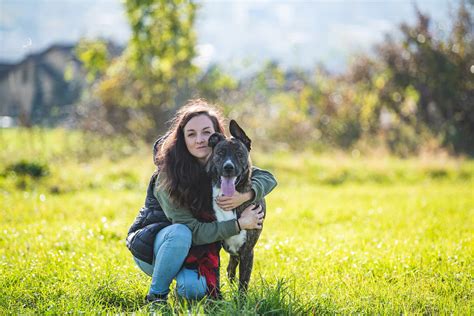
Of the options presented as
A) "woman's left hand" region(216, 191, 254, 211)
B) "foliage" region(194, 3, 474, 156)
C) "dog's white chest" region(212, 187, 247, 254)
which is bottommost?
"dog's white chest" region(212, 187, 247, 254)

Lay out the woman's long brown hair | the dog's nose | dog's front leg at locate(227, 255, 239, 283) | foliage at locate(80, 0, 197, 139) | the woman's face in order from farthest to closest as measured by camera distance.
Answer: foliage at locate(80, 0, 197, 139), dog's front leg at locate(227, 255, 239, 283), the woman's face, the woman's long brown hair, the dog's nose

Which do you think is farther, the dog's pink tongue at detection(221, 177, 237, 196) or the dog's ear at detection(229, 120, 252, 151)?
the dog's ear at detection(229, 120, 252, 151)

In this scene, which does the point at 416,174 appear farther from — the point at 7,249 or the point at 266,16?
the point at 266,16

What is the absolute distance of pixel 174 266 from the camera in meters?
4.19

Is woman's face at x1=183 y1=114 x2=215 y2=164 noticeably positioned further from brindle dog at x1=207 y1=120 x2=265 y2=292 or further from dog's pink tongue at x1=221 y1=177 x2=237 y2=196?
dog's pink tongue at x1=221 y1=177 x2=237 y2=196

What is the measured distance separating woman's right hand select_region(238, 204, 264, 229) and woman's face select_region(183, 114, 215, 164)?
0.61 metres

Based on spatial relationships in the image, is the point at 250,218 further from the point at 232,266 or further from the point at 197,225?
the point at 232,266

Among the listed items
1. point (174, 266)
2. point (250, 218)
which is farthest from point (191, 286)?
point (250, 218)

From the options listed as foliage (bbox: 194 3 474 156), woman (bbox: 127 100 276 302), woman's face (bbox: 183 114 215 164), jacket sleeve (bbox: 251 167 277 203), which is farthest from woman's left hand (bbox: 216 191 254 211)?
foliage (bbox: 194 3 474 156)

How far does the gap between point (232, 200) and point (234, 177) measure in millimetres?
182

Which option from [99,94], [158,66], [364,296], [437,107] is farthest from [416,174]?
[99,94]

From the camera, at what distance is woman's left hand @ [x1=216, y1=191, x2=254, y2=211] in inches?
164

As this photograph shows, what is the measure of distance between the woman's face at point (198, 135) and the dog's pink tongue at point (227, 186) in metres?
0.41

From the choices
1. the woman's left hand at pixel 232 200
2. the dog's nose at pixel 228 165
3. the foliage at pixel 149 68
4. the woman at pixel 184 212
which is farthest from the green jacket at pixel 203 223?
the foliage at pixel 149 68
